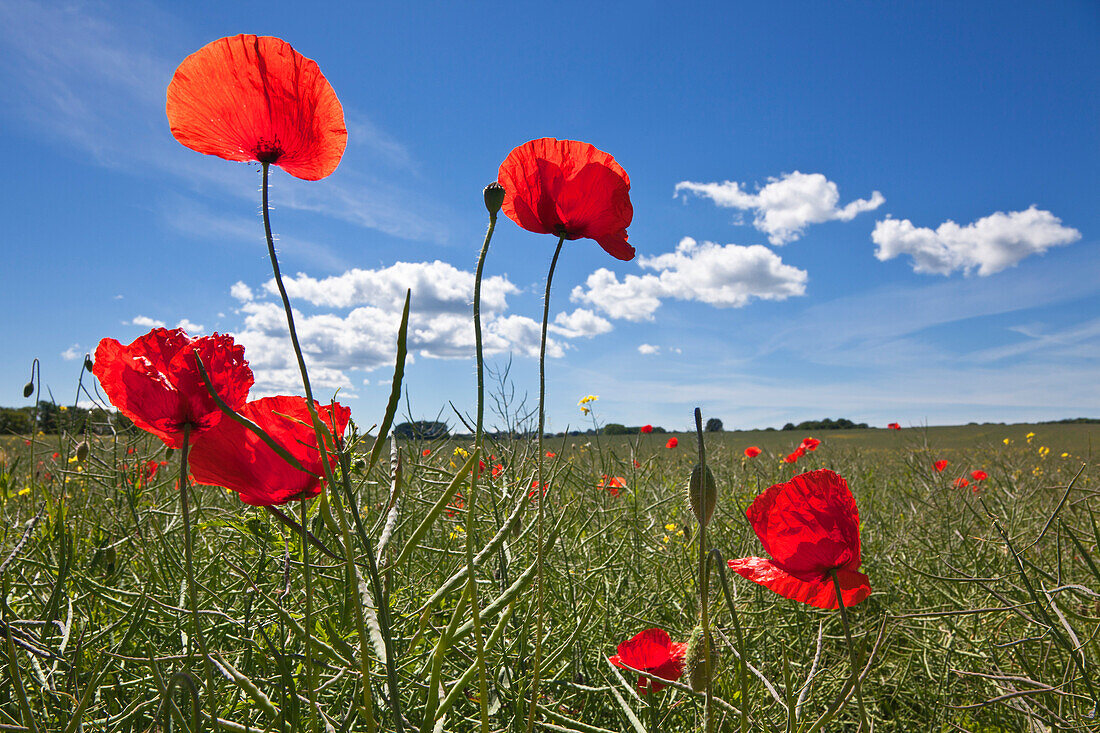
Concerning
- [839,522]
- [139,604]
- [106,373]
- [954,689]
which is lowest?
[954,689]

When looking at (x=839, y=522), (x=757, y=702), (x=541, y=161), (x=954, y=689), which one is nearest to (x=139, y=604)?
(x=541, y=161)

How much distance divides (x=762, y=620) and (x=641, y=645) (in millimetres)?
779

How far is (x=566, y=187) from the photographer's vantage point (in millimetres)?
766

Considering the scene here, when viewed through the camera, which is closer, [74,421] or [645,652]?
[645,652]

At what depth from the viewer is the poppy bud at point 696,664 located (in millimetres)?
600

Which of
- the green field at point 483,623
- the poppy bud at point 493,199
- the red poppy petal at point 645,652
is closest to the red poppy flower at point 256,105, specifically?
the poppy bud at point 493,199

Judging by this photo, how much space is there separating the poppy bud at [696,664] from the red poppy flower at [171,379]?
553 mm

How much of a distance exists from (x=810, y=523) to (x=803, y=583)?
0.12 meters

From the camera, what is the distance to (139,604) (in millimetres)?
928

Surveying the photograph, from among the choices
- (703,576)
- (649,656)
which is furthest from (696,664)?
(649,656)

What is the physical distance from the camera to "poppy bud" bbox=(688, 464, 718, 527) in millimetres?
566

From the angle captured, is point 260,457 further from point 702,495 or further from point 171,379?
point 702,495

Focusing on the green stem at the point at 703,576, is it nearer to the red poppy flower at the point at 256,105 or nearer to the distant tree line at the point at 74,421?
the red poppy flower at the point at 256,105

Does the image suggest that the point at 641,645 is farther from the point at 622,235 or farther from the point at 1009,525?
the point at 1009,525
